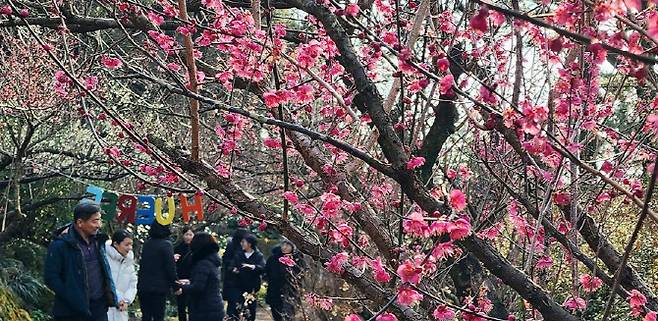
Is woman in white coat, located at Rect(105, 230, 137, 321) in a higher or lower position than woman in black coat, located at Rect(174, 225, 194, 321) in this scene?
lower

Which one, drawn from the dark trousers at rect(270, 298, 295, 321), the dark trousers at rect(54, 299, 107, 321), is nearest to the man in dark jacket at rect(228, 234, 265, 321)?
the dark trousers at rect(270, 298, 295, 321)

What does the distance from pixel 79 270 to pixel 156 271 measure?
259cm

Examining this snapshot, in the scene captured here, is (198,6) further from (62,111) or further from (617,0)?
(62,111)

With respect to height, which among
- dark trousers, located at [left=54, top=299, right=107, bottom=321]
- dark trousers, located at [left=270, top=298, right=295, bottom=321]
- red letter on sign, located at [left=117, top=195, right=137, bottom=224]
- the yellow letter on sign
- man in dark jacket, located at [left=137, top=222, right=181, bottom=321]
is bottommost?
dark trousers, located at [left=54, top=299, right=107, bottom=321]

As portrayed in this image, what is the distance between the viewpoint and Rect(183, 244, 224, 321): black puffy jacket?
9.15 meters

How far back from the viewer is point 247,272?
1141 centimetres

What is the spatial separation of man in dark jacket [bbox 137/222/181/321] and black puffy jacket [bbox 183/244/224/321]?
0.21 meters

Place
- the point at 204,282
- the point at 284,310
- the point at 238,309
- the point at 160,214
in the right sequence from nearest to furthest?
1. the point at 160,214
2. the point at 204,282
3. the point at 284,310
4. the point at 238,309

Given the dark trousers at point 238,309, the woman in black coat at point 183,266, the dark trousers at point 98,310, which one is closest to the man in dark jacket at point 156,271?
the woman in black coat at point 183,266

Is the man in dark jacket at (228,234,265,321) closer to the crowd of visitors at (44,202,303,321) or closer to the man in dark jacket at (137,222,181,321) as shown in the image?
the crowd of visitors at (44,202,303,321)

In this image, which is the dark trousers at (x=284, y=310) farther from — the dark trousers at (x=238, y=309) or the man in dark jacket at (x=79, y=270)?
the man in dark jacket at (x=79, y=270)

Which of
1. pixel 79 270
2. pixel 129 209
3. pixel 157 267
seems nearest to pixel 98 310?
pixel 79 270

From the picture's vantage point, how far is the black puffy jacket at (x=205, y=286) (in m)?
9.15

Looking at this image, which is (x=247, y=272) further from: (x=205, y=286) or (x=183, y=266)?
(x=205, y=286)
